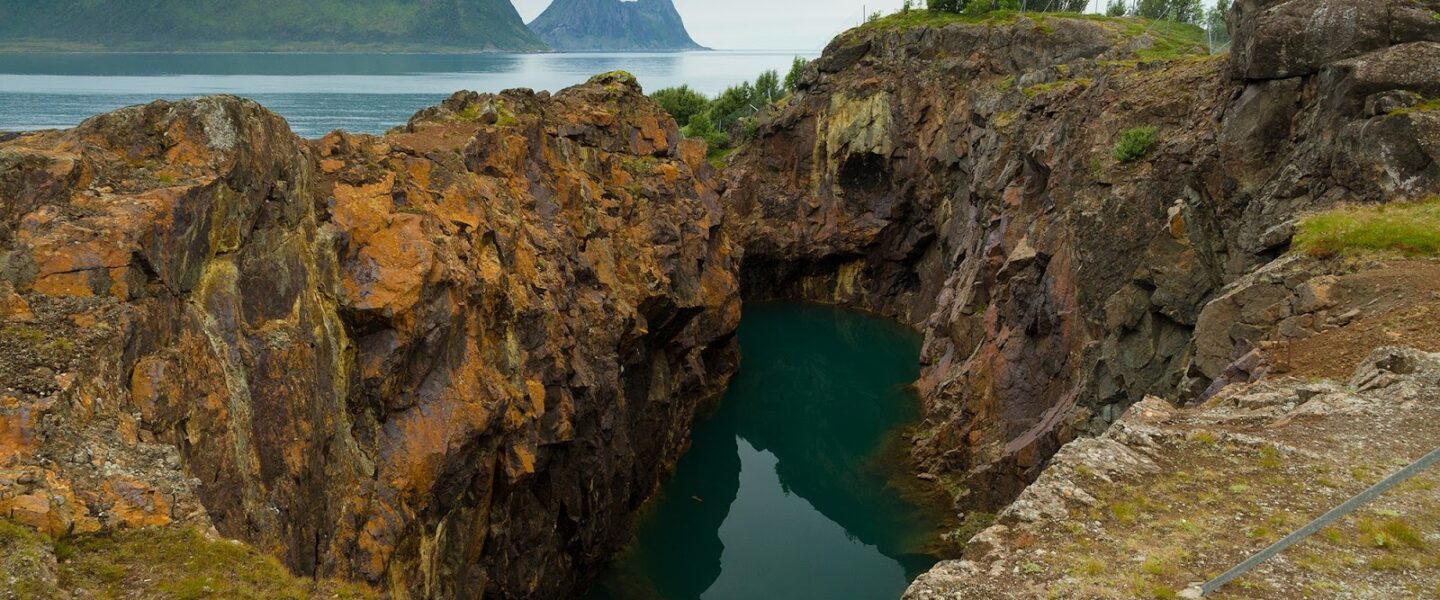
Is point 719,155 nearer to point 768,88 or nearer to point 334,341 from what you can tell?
point 768,88

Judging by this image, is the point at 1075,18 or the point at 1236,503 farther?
the point at 1075,18

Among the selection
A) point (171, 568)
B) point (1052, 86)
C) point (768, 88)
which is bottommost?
point (171, 568)

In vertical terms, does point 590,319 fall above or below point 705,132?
below

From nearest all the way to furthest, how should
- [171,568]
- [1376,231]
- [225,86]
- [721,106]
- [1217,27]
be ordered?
[171,568], [1376,231], [1217,27], [721,106], [225,86]

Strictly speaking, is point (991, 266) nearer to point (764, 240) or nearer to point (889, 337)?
point (889, 337)

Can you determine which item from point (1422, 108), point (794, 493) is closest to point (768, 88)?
point (794, 493)

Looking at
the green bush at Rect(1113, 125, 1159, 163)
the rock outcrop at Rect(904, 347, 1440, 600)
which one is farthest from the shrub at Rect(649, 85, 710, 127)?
the rock outcrop at Rect(904, 347, 1440, 600)

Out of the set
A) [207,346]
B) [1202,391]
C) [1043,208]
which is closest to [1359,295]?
[1202,391]
